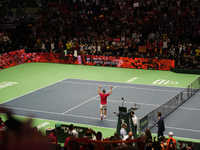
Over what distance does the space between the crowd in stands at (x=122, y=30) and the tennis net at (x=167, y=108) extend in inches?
301

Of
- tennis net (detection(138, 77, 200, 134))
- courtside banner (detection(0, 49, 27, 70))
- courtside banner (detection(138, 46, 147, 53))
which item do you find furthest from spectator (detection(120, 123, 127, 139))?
courtside banner (detection(0, 49, 27, 70))

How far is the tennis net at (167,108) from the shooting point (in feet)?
44.3

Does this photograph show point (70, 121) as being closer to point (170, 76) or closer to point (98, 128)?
point (98, 128)

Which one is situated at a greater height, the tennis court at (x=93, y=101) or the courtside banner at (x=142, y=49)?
the courtside banner at (x=142, y=49)

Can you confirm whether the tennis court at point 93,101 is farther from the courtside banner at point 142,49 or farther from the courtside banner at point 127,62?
the courtside banner at point 142,49

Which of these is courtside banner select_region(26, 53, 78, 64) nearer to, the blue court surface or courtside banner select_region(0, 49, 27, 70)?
courtside banner select_region(0, 49, 27, 70)

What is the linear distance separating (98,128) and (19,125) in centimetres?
1445

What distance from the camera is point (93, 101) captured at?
2092 cm

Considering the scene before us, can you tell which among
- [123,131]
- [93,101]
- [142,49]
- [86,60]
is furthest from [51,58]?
[123,131]

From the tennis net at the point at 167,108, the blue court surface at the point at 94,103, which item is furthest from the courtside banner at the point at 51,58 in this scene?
the tennis net at the point at 167,108

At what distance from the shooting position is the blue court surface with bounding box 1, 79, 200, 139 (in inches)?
658

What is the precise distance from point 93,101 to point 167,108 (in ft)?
18.7

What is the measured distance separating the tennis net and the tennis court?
0.35 meters

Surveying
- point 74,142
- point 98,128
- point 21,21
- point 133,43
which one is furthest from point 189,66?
point 74,142
